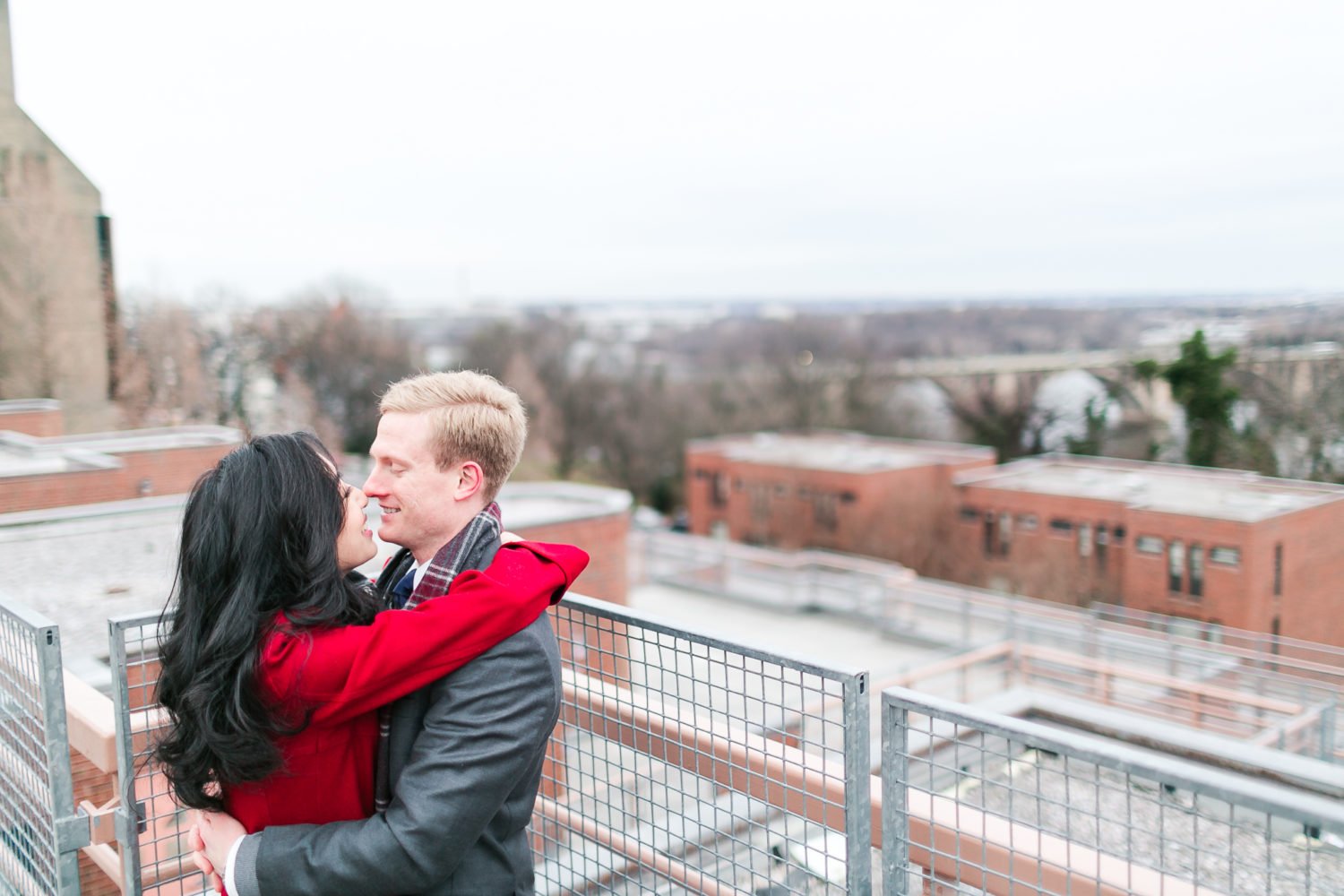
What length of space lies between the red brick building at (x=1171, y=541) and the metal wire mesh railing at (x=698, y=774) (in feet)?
18.8

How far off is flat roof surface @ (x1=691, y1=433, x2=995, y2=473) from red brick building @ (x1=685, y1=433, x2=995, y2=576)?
3 cm

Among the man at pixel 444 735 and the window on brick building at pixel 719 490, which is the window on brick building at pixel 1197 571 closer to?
the man at pixel 444 735

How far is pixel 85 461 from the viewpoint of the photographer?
5.10 meters

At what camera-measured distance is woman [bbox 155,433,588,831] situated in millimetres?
1097

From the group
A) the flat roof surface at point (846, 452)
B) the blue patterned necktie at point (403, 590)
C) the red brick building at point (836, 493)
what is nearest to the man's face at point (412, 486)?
the blue patterned necktie at point (403, 590)

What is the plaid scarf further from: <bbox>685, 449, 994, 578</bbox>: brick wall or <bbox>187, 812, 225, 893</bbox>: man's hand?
<bbox>685, 449, 994, 578</bbox>: brick wall

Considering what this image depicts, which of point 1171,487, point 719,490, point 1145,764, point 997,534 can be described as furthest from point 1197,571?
point 719,490

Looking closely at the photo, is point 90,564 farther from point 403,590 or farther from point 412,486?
point 412,486

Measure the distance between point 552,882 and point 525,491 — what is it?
8961mm

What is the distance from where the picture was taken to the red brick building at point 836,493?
1509cm

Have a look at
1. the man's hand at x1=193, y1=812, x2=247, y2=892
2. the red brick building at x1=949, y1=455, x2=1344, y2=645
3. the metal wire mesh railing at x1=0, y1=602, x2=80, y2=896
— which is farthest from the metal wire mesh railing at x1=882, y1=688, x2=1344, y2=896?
the red brick building at x1=949, y1=455, x2=1344, y2=645

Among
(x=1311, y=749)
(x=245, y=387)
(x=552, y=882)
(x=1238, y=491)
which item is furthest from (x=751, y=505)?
(x=552, y=882)

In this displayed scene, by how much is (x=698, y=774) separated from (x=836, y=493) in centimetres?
1825

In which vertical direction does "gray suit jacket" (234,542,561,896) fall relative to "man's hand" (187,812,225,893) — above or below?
above
